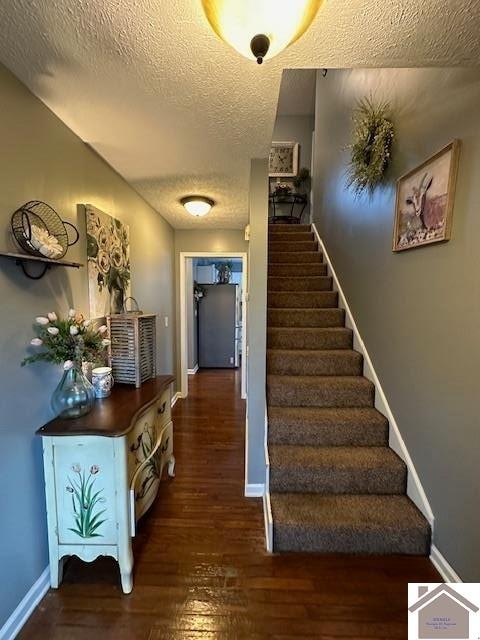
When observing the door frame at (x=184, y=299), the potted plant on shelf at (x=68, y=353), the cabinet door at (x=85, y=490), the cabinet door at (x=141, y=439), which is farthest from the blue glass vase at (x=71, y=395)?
the door frame at (x=184, y=299)

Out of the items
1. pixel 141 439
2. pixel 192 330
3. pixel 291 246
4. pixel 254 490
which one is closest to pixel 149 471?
pixel 141 439

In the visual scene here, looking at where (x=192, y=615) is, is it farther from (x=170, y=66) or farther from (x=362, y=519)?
(x=170, y=66)

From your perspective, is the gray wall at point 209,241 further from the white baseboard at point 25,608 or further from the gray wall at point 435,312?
the white baseboard at point 25,608

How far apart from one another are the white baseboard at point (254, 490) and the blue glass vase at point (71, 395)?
1.30 metres

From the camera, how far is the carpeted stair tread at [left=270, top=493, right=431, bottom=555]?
161 cm

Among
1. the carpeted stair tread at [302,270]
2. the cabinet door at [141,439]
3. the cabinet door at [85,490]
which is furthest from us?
the carpeted stair tread at [302,270]

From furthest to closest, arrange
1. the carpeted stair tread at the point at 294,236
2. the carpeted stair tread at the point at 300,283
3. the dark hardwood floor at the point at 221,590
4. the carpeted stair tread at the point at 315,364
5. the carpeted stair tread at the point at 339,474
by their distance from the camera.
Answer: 1. the carpeted stair tread at the point at 294,236
2. the carpeted stair tread at the point at 300,283
3. the carpeted stair tread at the point at 315,364
4. the carpeted stair tread at the point at 339,474
5. the dark hardwood floor at the point at 221,590

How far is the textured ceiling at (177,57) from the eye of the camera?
91 centimetres

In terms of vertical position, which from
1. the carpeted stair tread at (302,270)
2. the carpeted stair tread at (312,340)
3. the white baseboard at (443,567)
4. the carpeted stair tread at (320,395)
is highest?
the carpeted stair tread at (302,270)

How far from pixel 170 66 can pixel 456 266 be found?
1.49 m

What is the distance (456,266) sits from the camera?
140cm

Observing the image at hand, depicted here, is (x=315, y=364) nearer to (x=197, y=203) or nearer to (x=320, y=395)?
(x=320, y=395)

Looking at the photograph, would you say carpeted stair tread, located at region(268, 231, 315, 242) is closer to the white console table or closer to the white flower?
the white flower

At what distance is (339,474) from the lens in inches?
72.7
